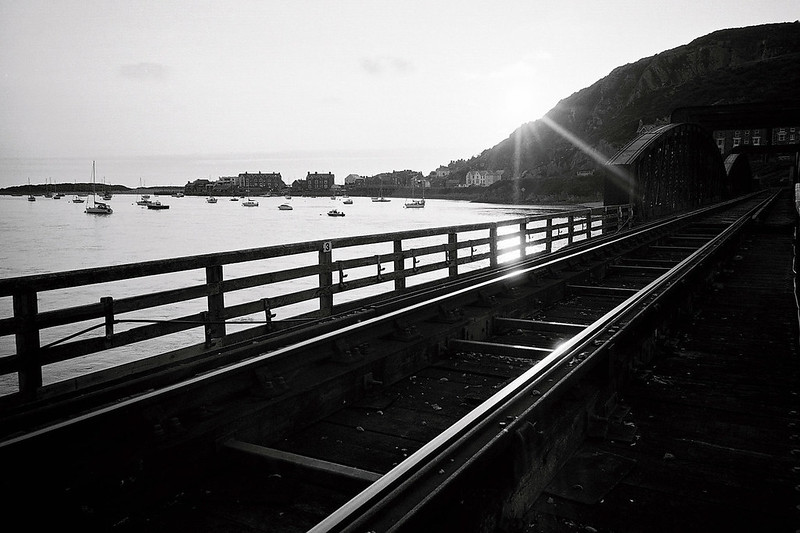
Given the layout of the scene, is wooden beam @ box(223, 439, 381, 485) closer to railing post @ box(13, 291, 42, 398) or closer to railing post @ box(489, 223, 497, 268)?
railing post @ box(13, 291, 42, 398)

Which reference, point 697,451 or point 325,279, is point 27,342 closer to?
point 325,279

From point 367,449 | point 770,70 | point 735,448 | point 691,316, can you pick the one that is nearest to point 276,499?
point 367,449

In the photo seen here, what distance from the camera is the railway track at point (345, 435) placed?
2.97 meters

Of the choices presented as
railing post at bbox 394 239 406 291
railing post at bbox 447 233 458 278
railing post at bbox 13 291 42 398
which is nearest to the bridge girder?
railing post at bbox 447 233 458 278

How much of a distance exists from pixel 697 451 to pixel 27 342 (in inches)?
229

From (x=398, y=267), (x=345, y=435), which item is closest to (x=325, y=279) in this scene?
(x=398, y=267)

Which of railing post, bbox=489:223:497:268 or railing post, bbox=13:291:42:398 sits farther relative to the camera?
railing post, bbox=489:223:497:268

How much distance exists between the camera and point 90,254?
49.9 metres

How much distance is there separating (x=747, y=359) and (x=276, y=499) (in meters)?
5.48

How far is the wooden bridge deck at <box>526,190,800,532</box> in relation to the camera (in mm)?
3371

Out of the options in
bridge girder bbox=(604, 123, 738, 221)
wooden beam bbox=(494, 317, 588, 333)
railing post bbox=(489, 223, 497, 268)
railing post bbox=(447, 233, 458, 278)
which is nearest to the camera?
wooden beam bbox=(494, 317, 588, 333)

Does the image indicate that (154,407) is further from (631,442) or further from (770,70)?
(770,70)

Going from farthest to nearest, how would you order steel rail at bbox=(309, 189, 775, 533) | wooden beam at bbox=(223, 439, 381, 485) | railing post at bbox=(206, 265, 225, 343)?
1. railing post at bbox=(206, 265, 225, 343)
2. wooden beam at bbox=(223, 439, 381, 485)
3. steel rail at bbox=(309, 189, 775, 533)

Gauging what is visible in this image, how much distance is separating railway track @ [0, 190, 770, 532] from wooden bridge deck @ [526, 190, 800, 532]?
21cm
